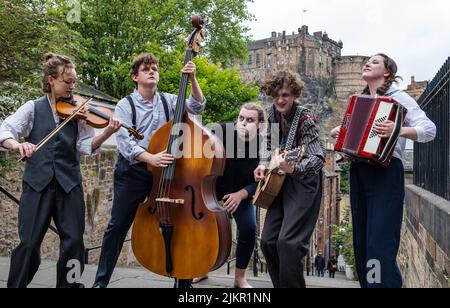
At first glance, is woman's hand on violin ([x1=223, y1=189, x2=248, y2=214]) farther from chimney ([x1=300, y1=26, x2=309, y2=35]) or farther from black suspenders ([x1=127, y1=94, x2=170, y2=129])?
chimney ([x1=300, y1=26, x2=309, y2=35])

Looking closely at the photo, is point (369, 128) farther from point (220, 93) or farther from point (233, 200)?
point (220, 93)

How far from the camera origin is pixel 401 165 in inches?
138

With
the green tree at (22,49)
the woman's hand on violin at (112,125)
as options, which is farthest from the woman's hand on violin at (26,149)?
the green tree at (22,49)

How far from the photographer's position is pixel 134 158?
13.2 feet

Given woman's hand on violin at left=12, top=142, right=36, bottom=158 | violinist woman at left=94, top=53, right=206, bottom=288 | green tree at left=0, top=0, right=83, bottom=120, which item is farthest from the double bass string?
green tree at left=0, top=0, right=83, bottom=120

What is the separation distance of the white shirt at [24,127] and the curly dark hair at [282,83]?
141 centimetres

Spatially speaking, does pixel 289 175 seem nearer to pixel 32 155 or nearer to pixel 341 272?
pixel 32 155

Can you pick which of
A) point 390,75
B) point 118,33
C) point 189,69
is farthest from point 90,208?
point 118,33

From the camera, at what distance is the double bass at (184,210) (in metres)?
3.78

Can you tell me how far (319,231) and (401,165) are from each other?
37.6 metres

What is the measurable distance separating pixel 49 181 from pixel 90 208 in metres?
8.46

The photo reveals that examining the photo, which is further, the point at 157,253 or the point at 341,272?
the point at 341,272

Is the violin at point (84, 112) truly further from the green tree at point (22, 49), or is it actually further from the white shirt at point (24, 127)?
the green tree at point (22, 49)
